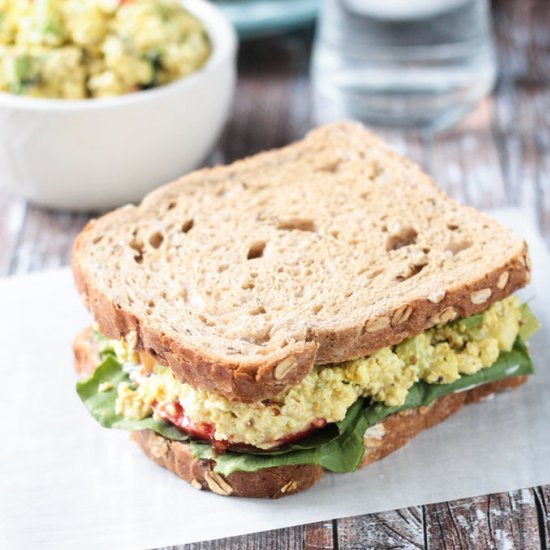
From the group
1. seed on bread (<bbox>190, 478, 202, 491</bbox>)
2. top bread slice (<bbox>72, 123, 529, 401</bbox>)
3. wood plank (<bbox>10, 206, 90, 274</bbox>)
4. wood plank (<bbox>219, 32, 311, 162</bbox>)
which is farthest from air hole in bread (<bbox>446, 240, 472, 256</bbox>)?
wood plank (<bbox>219, 32, 311, 162</bbox>)

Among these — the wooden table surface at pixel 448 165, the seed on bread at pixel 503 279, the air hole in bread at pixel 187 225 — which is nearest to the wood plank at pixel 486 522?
the wooden table surface at pixel 448 165

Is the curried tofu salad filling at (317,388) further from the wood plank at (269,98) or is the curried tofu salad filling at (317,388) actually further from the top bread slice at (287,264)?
the wood plank at (269,98)

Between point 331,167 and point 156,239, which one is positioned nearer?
point 156,239

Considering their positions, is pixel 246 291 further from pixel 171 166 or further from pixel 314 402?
pixel 171 166

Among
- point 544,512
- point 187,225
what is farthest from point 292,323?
point 544,512

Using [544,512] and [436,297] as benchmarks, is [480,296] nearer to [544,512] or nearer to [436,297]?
[436,297]

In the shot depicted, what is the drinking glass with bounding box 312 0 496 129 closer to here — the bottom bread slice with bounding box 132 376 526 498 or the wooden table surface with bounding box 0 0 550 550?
the wooden table surface with bounding box 0 0 550 550

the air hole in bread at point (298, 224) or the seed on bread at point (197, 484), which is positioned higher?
the air hole in bread at point (298, 224)
